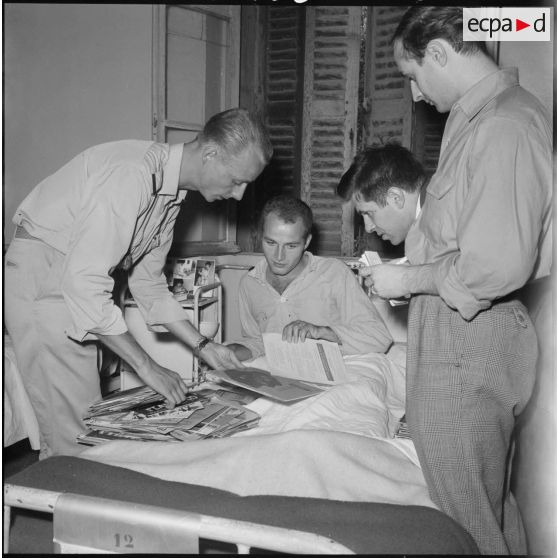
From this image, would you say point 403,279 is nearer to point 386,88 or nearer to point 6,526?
point 6,526

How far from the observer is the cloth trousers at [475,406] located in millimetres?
1216

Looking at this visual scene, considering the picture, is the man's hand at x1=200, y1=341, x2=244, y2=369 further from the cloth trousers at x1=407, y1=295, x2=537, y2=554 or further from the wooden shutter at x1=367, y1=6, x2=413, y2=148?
the wooden shutter at x1=367, y1=6, x2=413, y2=148

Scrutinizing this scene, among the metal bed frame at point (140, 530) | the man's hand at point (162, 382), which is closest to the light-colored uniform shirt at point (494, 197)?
the metal bed frame at point (140, 530)

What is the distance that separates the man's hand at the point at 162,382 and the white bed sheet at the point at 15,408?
3.94 feet

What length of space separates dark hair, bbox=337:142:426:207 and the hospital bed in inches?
31.0

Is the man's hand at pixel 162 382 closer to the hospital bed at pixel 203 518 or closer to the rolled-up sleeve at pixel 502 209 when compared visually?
the hospital bed at pixel 203 518

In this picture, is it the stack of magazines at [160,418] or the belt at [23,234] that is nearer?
the stack of magazines at [160,418]

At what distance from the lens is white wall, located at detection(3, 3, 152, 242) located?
3314 mm

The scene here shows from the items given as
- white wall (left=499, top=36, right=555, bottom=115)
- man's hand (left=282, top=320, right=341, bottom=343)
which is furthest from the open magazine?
white wall (left=499, top=36, right=555, bottom=115)

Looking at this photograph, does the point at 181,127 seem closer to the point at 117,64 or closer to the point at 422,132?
the point at 117,64

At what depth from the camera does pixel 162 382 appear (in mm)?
1643

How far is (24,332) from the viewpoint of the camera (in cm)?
183

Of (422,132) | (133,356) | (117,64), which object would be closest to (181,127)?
(117,64)

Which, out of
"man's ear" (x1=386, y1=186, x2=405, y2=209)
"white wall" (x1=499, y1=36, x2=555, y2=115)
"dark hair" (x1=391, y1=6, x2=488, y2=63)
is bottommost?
"man's ear" (x1=386, y1=186, x2=405, y2=209)
